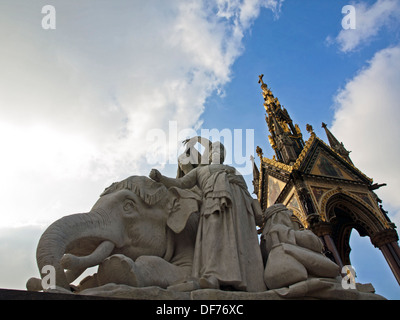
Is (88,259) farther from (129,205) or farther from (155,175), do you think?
(155,175)

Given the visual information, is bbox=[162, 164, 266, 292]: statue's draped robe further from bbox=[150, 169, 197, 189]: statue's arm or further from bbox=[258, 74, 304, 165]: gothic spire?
bbox=[258, 74, 304, 165]: gothic spire

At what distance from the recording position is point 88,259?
7.40 feet

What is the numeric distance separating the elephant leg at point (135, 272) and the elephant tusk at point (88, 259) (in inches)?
3.5

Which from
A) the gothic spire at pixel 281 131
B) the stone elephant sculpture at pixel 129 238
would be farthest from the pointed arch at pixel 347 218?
the stone elephant sculpture at pixel 129 238

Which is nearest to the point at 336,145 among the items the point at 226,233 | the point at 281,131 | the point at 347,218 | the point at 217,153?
the point at 281,131

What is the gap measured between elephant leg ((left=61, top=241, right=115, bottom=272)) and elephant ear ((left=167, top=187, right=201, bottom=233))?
608mm

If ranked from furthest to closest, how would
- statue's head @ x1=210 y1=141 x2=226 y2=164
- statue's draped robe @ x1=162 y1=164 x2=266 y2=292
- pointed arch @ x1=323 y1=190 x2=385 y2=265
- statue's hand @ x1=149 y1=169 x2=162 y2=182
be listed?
pointed arch @ x1=323 y1=190 x2=385 y2=265 < statue's head @ x1=210 y1=141 x2=226 y2=164 < statue's hand @ x1=149 y1=169 x2=162 y2=182 < statue's draped robe @ x1=162 y1=164 x2=266 y2=292

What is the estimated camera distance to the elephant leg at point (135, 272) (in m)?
2.13

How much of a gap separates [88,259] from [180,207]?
99 cm

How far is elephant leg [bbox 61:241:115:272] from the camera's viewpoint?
209 centimetres

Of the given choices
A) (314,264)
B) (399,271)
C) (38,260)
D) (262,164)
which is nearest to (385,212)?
(399,271)

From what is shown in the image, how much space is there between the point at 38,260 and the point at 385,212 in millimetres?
24047

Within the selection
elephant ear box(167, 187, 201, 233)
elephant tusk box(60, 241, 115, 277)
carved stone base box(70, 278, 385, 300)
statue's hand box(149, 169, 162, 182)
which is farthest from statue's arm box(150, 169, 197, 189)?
carved stone base box(70, 278, 385, 300)

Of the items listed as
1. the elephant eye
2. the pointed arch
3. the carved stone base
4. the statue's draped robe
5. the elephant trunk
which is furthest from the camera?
the pointed arch
